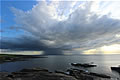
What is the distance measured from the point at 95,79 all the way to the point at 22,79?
90.3ft

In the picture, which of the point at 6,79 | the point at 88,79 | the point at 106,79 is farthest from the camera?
the point at 106,79

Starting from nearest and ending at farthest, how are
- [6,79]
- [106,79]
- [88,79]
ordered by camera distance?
[6,79], [88,79], [106,79]

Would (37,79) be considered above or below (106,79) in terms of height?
above

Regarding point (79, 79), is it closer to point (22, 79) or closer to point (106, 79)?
point (106, 79)

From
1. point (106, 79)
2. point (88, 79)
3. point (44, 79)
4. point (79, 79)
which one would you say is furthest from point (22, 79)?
point (106, 79)

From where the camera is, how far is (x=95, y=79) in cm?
3003

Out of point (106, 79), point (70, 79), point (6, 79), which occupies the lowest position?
point (106, 79)

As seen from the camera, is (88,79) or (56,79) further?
(88,79)

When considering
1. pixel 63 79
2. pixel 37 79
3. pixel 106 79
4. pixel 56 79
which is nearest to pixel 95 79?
pixel 106 79

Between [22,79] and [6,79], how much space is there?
5.21m

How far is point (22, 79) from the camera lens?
85.1 ft

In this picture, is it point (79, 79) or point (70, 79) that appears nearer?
point (70, 79)

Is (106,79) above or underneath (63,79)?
underneath

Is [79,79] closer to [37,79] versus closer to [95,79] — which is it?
[95,79]
